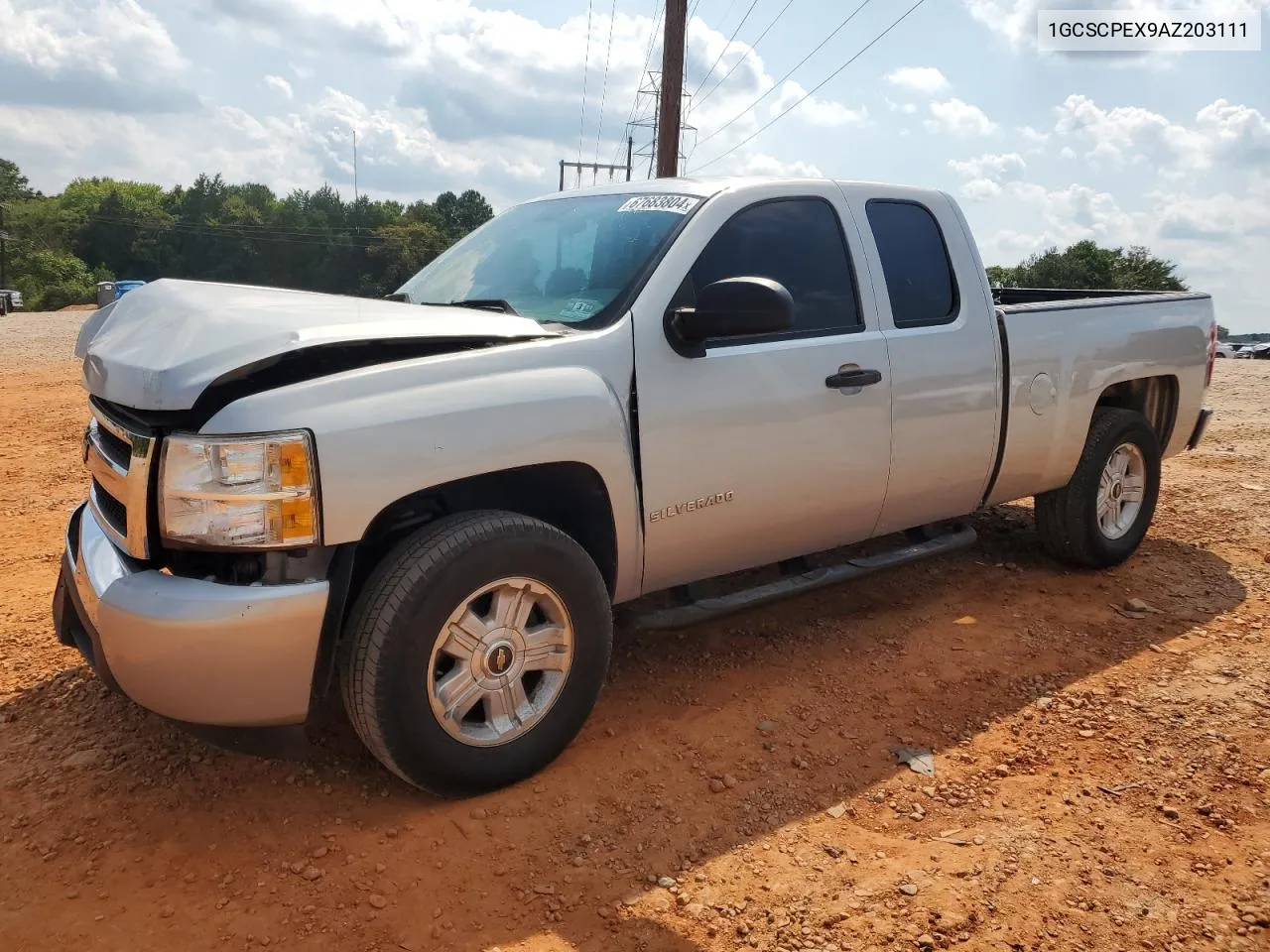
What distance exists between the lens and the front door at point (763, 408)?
326 cm

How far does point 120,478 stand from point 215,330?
503mm

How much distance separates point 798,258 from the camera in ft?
12.3

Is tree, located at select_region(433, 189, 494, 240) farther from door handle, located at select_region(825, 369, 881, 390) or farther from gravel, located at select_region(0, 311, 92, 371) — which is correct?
door handle, located at select_region(825, 369, 881, 390)

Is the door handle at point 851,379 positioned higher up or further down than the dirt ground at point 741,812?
higher up

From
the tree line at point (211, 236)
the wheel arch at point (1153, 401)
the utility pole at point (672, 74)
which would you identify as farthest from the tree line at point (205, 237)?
the wheel arch at point (1153, 401)

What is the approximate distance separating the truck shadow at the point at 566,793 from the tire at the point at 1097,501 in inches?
27.1

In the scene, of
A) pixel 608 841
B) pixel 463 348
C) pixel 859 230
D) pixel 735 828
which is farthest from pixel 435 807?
pixel 859 230

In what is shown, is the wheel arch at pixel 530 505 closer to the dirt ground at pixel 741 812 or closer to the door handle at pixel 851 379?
the dirt ground at pixel 741 812

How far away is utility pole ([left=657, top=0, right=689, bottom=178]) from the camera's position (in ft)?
50.3

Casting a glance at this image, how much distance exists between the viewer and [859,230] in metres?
3.97

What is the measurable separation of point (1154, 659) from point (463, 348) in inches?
128

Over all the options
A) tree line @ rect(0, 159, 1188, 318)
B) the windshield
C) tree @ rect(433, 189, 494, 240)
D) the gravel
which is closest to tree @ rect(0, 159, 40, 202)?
tree line @ rect(0, 159, 1188, 318)

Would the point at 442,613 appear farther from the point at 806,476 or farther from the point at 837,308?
the point at 837,308

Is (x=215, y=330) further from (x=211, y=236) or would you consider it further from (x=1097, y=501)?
(x=211, y=236)
